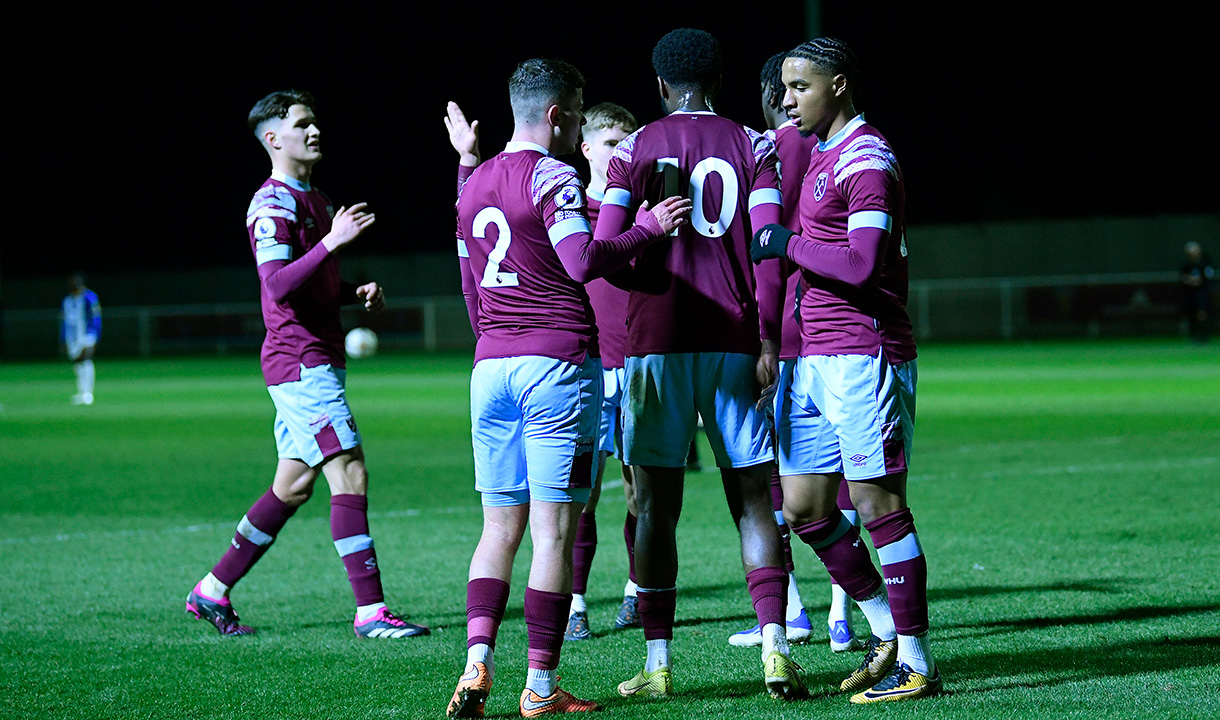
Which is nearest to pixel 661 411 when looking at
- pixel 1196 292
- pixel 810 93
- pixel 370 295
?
pixel 810 93

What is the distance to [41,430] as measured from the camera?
17.8 meters

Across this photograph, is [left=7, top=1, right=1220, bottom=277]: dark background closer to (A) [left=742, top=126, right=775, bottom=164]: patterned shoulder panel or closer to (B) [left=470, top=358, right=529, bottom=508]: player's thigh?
(A) [left=742, top=126, right=775, bottom=164]: patterned shoulder panel

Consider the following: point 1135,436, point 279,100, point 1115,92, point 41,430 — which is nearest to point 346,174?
point 1115,92

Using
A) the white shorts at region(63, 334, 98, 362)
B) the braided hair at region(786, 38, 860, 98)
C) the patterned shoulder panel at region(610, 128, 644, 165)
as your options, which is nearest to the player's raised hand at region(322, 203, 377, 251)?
the patterned shoulder panel at region(610, 128, 644, 165)

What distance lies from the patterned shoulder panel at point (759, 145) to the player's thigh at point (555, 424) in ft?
3.36

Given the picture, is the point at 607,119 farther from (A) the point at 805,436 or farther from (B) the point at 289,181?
(A) the point at 805,436

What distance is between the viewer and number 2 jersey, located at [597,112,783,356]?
4.91m

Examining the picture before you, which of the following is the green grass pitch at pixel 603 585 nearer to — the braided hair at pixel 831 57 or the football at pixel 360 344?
the braided hair at pixel 831 57

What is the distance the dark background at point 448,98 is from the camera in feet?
139

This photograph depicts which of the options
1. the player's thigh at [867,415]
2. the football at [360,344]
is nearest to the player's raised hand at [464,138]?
the player's thigh at [867,415]

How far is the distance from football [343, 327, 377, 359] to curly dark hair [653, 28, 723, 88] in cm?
3062

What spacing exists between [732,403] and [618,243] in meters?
0.79

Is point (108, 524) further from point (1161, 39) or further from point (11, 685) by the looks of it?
point (1161, 39)

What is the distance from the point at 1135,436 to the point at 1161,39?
108 feet
